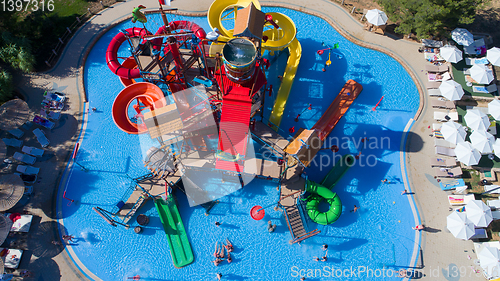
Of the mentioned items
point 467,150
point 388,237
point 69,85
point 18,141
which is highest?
point 69,85

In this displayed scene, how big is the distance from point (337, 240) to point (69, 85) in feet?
103

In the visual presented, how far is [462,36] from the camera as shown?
28.5 meters

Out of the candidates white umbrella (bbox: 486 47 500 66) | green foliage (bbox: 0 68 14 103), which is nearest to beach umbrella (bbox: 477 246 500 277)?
white umbrella (bbox: 486 47 500 66)

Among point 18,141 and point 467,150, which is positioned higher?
point 18,141

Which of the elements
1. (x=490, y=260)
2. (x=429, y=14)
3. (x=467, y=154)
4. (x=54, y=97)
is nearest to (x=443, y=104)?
(x=467, y=154)

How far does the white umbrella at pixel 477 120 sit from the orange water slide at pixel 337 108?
999 cm

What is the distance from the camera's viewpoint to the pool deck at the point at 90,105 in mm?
22250

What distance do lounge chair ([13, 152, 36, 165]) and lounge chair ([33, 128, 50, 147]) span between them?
1.52m

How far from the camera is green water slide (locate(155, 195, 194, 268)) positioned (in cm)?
2217

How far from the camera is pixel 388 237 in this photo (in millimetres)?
22891

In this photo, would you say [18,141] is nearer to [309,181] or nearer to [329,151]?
[309,181]

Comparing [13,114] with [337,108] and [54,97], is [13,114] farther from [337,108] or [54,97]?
[337,108]

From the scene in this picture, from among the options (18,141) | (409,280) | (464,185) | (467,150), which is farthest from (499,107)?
(18,141)

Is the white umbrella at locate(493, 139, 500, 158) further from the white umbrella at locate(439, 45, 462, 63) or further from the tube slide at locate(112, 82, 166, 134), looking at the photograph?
the tube slide at locate(112, 82, 166, 134)
